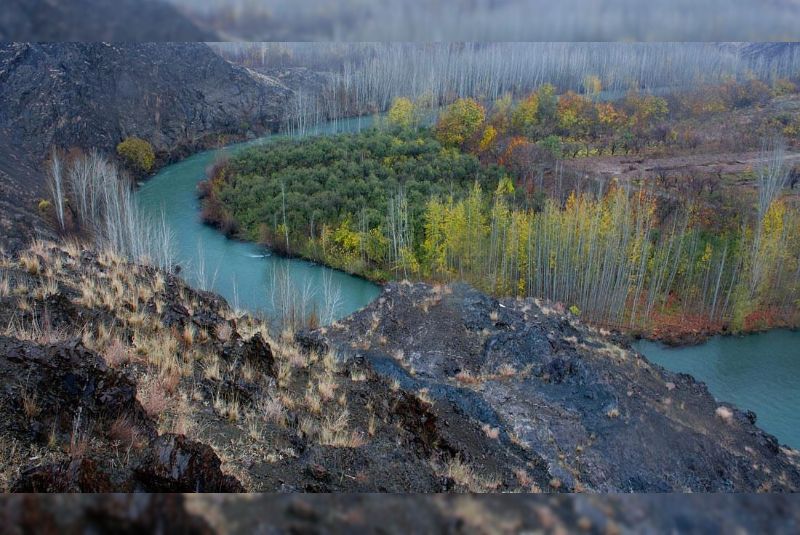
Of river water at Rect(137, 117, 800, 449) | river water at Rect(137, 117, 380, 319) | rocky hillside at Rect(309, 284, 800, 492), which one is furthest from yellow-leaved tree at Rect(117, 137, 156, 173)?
rocky hillside at Rect(309, 284, 800, 492)

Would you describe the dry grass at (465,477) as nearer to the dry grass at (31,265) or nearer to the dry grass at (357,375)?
the dry grass at (357,375)

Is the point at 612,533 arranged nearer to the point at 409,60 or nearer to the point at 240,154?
the point at 240,154

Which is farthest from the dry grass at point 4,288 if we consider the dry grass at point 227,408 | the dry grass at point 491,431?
the dry grass at point 491,431

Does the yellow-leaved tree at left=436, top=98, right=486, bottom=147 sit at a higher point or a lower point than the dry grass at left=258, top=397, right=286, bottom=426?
lower

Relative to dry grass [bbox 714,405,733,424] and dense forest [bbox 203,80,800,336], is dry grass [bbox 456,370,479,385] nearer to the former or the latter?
dry grass [bbox 714,405,733,424]

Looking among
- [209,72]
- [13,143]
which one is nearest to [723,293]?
[13,143]

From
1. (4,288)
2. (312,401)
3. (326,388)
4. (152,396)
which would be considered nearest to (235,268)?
(4,288)
